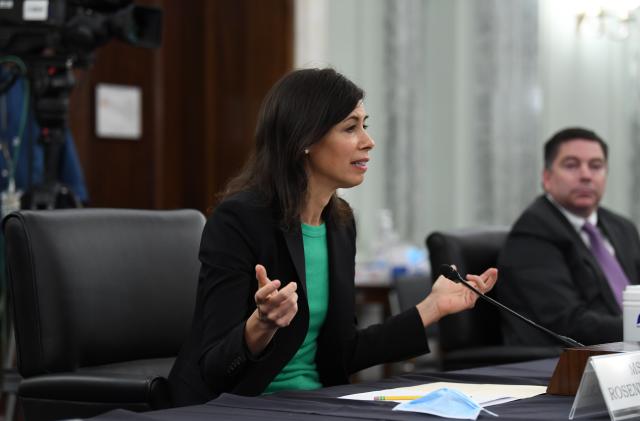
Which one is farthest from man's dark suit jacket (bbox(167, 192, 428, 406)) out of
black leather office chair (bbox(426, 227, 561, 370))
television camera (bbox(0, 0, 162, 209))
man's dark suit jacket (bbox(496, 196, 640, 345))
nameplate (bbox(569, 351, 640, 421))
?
television camera (bbox(0, 0, 162, 209))

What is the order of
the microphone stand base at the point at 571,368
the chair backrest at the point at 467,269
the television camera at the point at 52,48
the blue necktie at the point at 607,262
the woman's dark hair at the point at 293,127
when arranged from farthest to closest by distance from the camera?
the television camera at the point at 52,48 < the blue necktie at the point at 607,262 < the chair backrest at the point at 467,269 < the woman's dark hair at the point at 293,127 < the microphone stand base at the point at 571,368

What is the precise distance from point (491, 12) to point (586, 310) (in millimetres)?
3875

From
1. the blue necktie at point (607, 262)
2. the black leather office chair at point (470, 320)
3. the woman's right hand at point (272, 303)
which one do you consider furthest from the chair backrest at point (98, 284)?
the blue necktie at point (607, 262)

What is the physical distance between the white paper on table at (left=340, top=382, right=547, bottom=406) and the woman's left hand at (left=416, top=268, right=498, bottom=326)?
0.75 feet

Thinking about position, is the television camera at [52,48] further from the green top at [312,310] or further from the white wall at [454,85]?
the white wall at [454,85]

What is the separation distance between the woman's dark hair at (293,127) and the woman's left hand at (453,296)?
0.32 m

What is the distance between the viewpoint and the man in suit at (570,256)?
3.13 meters

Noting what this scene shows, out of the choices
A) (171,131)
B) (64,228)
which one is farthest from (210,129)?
(64,228)

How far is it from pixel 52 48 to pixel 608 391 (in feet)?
8.51

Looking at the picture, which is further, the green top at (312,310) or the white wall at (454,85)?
the white wall at (454,85)

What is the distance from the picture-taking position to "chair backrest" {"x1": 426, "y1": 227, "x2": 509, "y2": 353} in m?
3.23

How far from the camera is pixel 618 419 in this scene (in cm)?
149

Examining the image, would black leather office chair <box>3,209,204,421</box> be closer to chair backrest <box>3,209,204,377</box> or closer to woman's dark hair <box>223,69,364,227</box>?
chair backrest <box>3,209,204,377</box>

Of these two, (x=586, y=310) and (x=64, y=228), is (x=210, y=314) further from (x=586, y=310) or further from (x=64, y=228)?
(x=586, y=310)
